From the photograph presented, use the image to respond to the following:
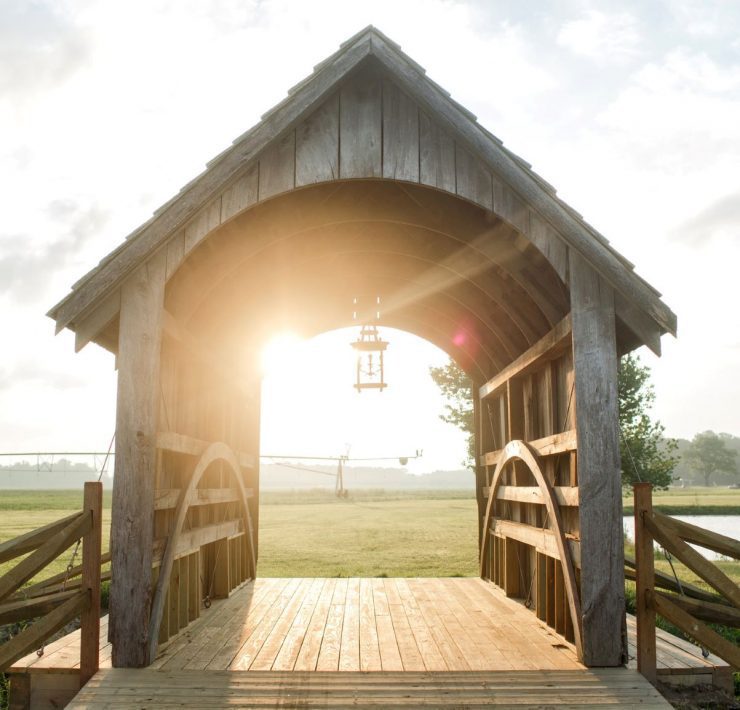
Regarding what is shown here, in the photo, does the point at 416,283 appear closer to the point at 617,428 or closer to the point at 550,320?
the point at 550,320

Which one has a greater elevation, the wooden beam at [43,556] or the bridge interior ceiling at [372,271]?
the bridge interior ceiling at [372,271]

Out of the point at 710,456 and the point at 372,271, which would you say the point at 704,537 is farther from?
the point at 710,456

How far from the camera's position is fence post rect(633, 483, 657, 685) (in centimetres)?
504

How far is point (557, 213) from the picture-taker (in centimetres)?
545

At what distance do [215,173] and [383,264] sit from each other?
3.17 meters

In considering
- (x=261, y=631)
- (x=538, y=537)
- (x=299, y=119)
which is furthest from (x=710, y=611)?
(x=299, y=119)

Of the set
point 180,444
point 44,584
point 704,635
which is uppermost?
point 180,444

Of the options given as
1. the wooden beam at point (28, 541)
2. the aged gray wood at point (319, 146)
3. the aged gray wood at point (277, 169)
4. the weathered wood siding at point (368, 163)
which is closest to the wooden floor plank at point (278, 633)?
the wooden beam at point (28, 541)

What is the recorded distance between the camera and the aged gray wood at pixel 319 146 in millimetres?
5727

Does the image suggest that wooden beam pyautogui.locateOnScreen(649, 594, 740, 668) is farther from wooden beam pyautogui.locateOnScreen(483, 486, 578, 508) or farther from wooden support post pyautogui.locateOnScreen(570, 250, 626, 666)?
wooden beam pyautogui.locateOnScreen(483, 486, 578, 508)

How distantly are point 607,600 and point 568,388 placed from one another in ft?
5.86

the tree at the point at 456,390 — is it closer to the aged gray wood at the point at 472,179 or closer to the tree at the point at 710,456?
the aged gray wood at the point at 472,179

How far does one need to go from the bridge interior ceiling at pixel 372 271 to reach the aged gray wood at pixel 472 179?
18.5 inches

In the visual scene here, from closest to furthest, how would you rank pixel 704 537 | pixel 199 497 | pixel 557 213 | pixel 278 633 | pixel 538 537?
pixel 704 537 < pixel 557 213 < pixel 278 633 < pixel 538 537 < pixel 199 497
